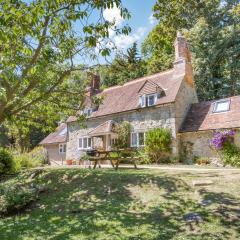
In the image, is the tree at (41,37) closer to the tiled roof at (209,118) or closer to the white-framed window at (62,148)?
the tiled roof at (209,118)

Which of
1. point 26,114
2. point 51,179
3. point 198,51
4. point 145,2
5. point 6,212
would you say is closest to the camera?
point 145,2

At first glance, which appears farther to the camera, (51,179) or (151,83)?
(151,83)

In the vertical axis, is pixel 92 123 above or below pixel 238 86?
below

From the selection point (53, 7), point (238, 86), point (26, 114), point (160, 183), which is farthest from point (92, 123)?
point (53, 7)

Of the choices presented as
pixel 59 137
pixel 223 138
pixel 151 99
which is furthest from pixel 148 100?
pixel 59 137

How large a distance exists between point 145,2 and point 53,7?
246cm

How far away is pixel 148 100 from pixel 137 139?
348cm

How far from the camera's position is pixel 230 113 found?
72.8 ft

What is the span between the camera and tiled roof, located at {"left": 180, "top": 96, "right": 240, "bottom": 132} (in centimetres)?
2145

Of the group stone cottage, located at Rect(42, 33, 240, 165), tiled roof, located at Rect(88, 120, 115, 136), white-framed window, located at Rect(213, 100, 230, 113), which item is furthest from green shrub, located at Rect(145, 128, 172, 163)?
tiled roof, located at Rect(88, 120, 115, 136)

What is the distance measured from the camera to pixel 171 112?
944 inches

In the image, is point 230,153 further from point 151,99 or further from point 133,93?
point 133,93

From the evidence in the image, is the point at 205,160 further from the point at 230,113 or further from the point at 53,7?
the point at 53,7

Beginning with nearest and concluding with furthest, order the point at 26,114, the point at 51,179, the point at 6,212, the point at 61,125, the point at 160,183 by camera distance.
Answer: the point at 6,212
the point at 160,183
the point at 51,179
the point at 26,114
the point at 61,125
